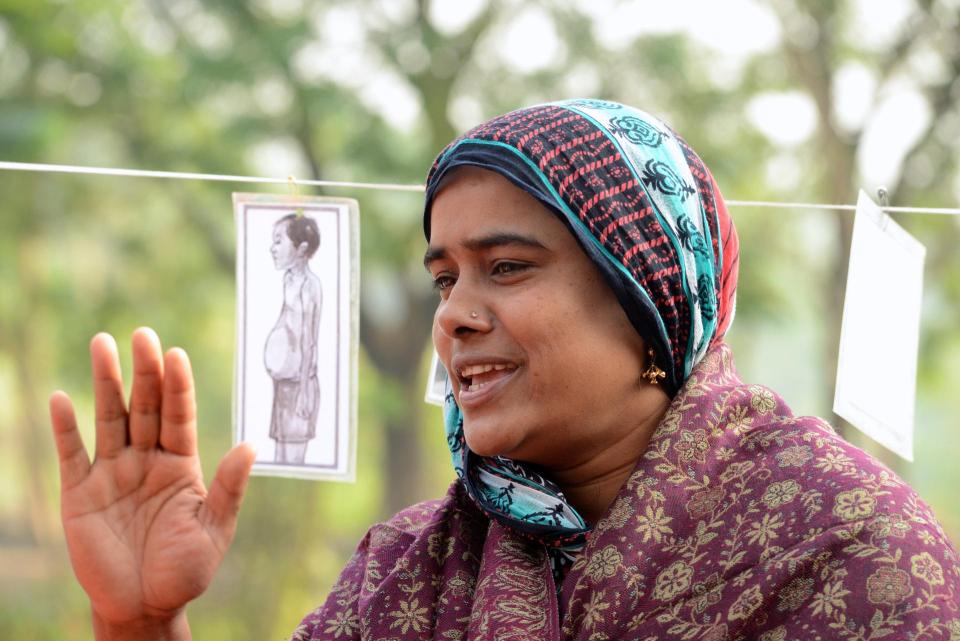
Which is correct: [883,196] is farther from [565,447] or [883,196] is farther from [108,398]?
[108,398]

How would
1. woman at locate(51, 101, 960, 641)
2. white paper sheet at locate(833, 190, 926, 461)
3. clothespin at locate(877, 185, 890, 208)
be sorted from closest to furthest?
woman at locate(51, 101, 960, 641) → white paper sheet at locate(833, 190, 926, 461) → clothespin at locate(877, 185, 890, 208)

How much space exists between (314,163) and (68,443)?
9.64m

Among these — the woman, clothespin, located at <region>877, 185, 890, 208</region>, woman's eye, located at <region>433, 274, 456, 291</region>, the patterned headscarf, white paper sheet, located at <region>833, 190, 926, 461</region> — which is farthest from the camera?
clothespin, located at <region>877, 185, 890, 208</region>

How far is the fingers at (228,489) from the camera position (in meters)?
2.01

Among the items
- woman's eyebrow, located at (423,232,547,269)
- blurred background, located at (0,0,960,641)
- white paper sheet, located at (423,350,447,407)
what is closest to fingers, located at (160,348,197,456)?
woman's eyebrow, located at (423,232,547,269)

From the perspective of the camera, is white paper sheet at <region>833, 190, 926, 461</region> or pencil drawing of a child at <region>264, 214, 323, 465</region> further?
pencil drawing of a child at <region>264, 214, 323, 465</region>

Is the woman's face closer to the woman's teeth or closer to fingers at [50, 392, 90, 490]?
the woman's teeth

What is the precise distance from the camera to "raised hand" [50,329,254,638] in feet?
6.54

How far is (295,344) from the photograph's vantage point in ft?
8.70

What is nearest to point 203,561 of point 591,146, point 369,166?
point 591,146

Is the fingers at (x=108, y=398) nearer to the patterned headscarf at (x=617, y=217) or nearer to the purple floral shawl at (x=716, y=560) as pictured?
the purple floral shawl at (x=716, y=560)

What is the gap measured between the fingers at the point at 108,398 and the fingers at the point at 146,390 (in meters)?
0.02

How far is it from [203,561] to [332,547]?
37.2 ft

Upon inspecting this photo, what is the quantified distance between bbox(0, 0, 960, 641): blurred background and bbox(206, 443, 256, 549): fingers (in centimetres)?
820
